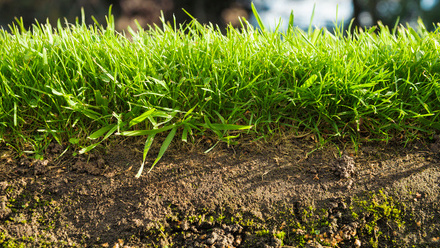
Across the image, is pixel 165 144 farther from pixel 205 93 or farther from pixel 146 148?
pixel 205 93

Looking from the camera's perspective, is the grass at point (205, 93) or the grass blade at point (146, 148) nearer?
the grass blade at point (146, 148)

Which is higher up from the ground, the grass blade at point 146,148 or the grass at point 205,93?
the grass at point 205,93

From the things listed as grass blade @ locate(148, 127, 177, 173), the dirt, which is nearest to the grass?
grass blade @ locate(148, 127, 177, 173)

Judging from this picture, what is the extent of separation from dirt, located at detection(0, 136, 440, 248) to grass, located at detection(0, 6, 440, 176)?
11 centimetres

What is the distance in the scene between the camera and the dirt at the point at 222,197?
140 cm

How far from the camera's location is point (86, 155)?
1626 mm

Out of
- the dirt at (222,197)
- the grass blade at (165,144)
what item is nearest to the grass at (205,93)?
the grass blade at (165,144)

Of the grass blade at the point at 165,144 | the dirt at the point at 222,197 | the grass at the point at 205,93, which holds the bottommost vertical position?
Result: the dirt at the point at 222,197

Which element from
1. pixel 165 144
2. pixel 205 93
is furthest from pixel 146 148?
pixel 205 93

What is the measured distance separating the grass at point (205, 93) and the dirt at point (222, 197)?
0.11 meters

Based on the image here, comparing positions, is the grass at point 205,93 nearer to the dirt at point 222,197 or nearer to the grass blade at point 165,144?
the grass blade at point 165,144

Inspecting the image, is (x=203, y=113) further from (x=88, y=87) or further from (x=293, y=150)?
(x=88, y=87)

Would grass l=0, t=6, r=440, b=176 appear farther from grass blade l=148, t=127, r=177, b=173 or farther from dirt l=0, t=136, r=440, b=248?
dirt l=0, t=136, r=440, b=248

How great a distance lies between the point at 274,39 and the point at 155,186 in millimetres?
1099
